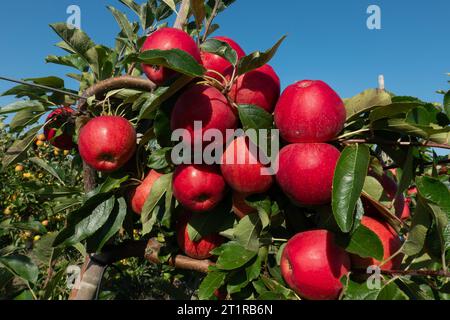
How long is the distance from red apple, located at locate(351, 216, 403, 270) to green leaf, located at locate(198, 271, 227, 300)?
330mm

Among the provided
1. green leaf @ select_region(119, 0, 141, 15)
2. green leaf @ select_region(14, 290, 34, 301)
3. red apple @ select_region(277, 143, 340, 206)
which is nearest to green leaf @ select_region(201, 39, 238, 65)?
red apple @ select_region(277, 143, 340, 206)

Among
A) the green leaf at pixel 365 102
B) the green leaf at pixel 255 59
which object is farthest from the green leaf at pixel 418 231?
the green leaf at pixel 255 59

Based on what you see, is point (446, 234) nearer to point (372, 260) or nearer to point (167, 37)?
point (372, 260)

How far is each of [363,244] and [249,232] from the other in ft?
0.97

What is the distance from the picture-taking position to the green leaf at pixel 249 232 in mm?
930

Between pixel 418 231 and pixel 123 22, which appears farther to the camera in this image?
pixel 123 22

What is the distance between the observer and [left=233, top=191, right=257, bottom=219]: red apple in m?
0.95

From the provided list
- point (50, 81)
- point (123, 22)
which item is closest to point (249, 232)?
point (50, 81)

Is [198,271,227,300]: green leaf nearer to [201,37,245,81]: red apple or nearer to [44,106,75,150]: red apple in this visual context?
[201,37,245,81]: red apple

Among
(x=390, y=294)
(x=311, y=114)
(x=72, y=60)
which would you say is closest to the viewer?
(x=390, y=294)

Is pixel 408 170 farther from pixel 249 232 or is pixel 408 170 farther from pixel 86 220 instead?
pixel 86 220

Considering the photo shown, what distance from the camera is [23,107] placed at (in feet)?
3.67

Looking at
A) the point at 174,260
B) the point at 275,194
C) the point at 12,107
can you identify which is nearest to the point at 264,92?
the point at 275,194
